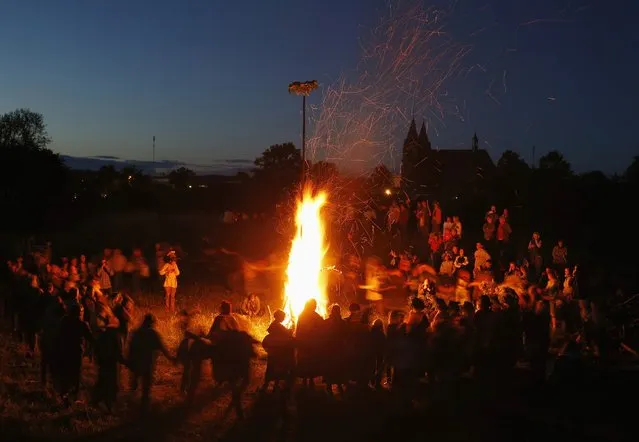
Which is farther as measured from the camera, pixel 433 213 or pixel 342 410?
pixel 433 213

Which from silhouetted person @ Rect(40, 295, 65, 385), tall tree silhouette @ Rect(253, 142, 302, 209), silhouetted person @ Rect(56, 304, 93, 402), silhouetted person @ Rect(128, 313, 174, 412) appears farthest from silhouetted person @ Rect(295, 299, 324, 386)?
tall tree silhouette @ Rect(253, 142, 302, 209)

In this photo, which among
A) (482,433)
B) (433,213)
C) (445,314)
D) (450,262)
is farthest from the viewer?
(433,213)

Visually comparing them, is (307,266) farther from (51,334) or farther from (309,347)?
(51,334)

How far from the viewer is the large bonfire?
47.9 ft

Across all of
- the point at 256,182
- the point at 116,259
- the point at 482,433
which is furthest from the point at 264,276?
the point at 256,182

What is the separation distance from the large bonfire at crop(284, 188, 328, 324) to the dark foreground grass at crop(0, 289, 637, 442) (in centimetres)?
399

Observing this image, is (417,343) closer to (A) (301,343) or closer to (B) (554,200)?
(A) (301,343)

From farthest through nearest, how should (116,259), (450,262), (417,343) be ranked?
(116,259)
(450,262)
(417,343)

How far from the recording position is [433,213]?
1928 centimetres

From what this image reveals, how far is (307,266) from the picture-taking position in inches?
588

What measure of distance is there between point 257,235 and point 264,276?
28.2 ft

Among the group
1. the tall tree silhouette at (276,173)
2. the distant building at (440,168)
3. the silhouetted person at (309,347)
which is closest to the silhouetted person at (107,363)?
the silhouetted person at (309,347)

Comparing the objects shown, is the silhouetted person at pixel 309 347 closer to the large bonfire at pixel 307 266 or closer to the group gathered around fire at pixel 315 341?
the group gathered around fire at pixel 315 341

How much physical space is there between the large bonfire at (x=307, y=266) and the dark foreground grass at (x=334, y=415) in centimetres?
399
